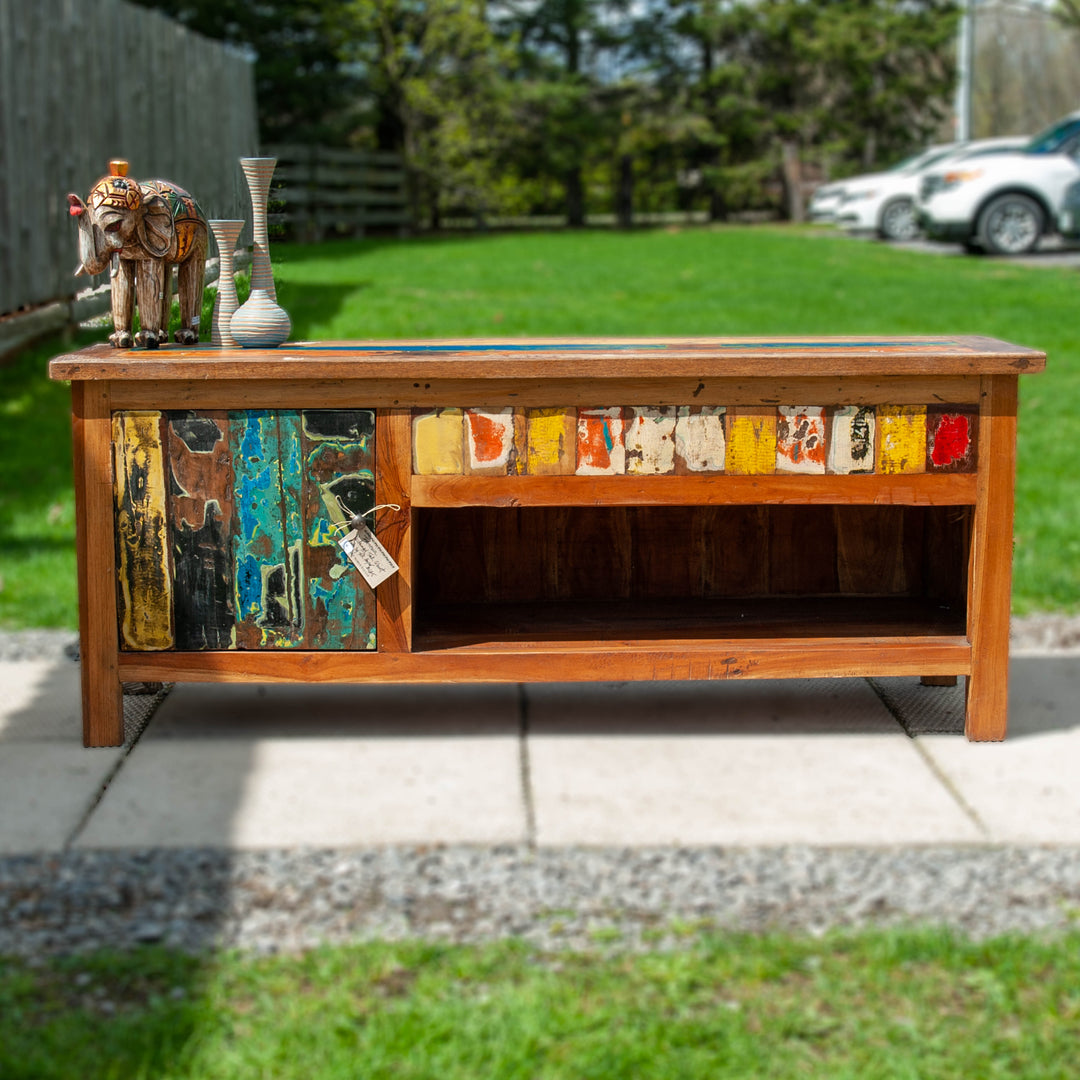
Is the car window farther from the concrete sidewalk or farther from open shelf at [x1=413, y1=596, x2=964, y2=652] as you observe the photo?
open shelf at [x1=413, y1=596, x2=964, y2=652]

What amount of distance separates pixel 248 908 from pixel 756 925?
885 millimetres

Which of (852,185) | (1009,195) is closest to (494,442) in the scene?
(1009,195)

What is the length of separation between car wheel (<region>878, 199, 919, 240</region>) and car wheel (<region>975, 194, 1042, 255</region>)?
3453 millimetres

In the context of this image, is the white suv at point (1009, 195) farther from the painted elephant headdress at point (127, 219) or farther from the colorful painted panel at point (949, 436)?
the painted elephant headdress at point (127, 219)

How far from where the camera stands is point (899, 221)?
17828 mm

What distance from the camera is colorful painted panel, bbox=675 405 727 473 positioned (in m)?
3.02

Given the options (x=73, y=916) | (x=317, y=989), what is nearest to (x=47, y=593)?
(x=73, y=916)

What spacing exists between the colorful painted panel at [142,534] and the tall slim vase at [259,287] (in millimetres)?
291

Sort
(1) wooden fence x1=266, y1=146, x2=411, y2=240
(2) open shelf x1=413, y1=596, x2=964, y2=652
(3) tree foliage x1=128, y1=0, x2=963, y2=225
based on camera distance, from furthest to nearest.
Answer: (3) tree foliage x1=128, y1=0, x2=963, y2=225
(1) wooden fence x1=266, y1=146, x2=411, y2=240
(2) open shelf x1=413, y1=596, x2=964, y2=652

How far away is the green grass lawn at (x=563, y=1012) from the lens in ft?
6.69

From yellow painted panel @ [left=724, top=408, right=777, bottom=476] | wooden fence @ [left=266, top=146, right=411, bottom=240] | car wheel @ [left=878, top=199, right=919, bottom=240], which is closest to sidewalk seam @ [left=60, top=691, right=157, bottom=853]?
yellow painted panel @ [left=724, top=408, right=777, bottom=476]

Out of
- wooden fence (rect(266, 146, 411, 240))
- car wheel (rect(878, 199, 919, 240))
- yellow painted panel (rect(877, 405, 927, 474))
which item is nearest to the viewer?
yellow painted panel (rect(877, 405, 927, 474))

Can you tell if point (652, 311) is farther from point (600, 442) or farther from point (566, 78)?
point (566, 78)

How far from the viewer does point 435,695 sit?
370 centimetres
